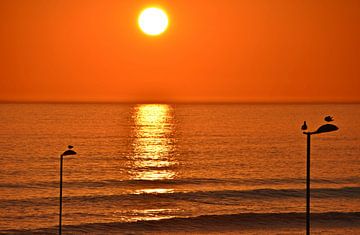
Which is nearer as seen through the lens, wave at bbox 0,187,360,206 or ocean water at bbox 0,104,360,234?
ocean water at bbox 0,104,360,234

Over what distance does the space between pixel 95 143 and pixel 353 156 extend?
48.2 metres

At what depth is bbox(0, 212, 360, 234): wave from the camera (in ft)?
158

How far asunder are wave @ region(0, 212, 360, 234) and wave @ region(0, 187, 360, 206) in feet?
22.4

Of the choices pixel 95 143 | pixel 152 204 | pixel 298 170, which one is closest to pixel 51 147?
pixel 95 143

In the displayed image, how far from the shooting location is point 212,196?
61.3m

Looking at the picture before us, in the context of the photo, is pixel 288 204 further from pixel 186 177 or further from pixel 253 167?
pixel 253 167

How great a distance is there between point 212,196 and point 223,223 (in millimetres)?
10634

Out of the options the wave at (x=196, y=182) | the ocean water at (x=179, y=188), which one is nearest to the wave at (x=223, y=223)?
the ocean water at (x=179, y=188)

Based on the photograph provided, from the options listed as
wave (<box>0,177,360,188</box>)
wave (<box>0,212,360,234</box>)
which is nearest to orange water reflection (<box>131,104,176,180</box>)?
wave (<box>0,177,360,188</box>)

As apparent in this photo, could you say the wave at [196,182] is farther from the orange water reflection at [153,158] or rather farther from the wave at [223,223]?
the wave at [223,223]

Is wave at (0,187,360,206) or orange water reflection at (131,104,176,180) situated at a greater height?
orange water reflection at (131,104,176,180)

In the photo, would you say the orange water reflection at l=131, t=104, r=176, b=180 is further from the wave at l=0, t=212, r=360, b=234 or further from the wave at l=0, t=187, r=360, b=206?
the wave at l=0, t=212, r=360, b=234

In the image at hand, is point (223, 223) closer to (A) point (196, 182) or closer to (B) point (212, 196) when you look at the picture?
(B) point (212, 196)

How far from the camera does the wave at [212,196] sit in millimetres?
58312
